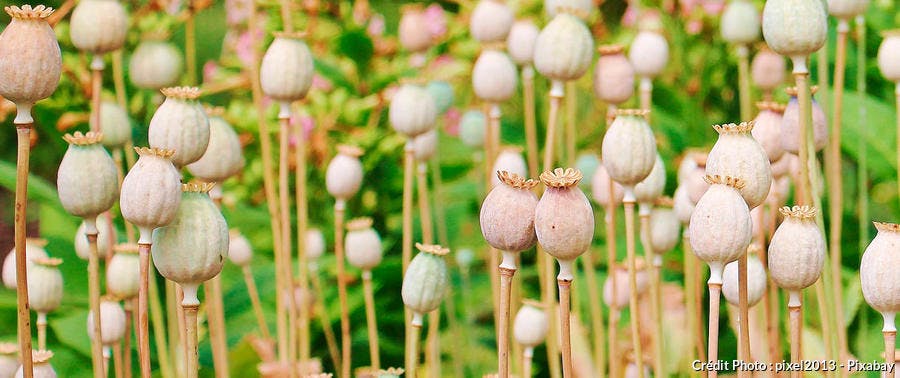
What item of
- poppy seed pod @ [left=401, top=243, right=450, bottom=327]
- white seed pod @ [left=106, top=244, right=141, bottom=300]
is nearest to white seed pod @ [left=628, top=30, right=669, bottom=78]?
poppy seed pod @ [left=401, top=243, right=450, bottom=327]

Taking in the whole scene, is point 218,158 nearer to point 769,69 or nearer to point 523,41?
point 523,41

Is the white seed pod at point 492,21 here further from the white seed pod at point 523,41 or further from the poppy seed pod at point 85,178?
the poppy seed pod at point 85,178

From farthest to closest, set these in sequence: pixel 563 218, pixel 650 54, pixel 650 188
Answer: pixel 650 54 < pixel 650 188 < pixel 563 218

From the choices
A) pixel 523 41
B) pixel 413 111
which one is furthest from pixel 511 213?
pixel 523 41

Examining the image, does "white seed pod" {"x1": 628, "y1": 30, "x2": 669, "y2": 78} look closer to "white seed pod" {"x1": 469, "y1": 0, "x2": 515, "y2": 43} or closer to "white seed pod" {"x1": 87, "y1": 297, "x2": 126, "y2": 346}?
"white seed pod" {"x1": 469, "y1": 0, "x2": 515, "y2": 43}

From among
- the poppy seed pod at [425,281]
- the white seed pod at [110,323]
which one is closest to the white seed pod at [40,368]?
the white seed pod at [110,323]

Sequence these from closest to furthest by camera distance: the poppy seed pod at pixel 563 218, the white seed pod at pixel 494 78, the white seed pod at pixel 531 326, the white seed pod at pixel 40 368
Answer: the poppy seed pod at pixel 563 218, the white seed pod at pixel 40 368, the white seed pod at pixel 531 326, the white seed pod at pixel 494 78
